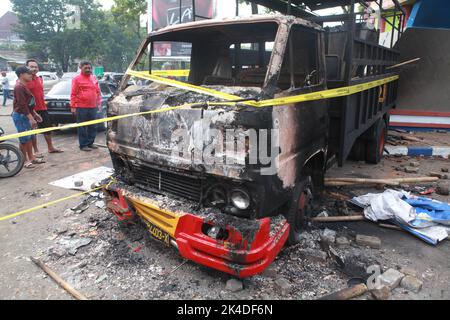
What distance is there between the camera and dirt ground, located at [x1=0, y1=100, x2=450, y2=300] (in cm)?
284

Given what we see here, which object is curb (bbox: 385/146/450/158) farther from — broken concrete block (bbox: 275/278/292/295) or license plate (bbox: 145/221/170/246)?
license plate (bbox: 145/221/170/246)

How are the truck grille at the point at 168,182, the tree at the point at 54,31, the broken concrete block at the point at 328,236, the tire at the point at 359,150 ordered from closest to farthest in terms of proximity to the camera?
the truck grille at the point at 168,182
the broken concrete block at the point at 328,236
the tire at the point at 359,150
the tree at the point at 54,31

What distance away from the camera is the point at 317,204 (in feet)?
14.7

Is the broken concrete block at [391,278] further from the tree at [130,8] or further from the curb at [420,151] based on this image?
the tree at [130,8]

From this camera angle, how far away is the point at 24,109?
6082 millimetres

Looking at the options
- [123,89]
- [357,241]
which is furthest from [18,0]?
[357,241]

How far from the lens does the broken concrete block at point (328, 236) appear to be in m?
3.55

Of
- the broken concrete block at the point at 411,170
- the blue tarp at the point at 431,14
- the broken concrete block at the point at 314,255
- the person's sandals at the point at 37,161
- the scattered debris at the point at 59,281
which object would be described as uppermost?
the blue tarp at the point at 431,14

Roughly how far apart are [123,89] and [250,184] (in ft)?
6.68

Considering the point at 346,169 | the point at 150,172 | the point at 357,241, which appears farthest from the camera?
the point at 346,169

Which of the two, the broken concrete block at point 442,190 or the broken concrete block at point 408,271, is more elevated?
the broken concrete block at point 442,190

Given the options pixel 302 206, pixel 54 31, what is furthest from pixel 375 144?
pixel 54 31

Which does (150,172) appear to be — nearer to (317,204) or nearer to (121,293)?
(121,293)

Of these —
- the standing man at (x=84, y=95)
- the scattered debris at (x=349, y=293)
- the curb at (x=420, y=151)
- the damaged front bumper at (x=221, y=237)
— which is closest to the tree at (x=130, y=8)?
the standing man at (x=84, y=95)
